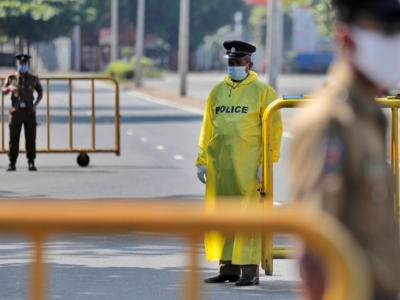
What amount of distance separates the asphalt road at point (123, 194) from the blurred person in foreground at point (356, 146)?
0.52 meters

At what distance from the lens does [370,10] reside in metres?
3.65

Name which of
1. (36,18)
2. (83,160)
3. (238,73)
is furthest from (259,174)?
(36,18)

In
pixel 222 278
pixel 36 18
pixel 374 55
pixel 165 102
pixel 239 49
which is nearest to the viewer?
pixel 374 55

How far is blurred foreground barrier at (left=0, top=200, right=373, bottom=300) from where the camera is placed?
3436mm

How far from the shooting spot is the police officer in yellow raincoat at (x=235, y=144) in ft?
28.0

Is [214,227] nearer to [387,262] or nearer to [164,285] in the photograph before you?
[387,262]

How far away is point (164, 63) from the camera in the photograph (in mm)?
109375

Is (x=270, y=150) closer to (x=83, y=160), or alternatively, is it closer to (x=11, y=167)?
(x=11, y=167)

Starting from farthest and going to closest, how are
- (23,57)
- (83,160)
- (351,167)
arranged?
1. (83,160)
2. (23,57)
3. (351,167)

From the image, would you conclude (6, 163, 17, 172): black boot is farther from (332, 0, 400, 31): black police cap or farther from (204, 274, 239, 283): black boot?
(332, 0, 400, 31): black police cap

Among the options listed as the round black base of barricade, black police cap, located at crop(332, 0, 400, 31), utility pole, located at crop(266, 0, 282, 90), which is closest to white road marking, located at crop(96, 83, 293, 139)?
utility pole, located at crop(266, 0, 282, 90)

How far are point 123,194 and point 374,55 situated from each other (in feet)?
35.5

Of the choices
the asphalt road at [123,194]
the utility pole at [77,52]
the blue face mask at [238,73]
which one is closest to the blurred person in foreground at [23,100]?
the asphalt road at [123,194]

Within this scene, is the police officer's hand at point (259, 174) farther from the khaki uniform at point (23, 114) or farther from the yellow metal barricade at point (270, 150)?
the khaki uniform at point (23, 114)
